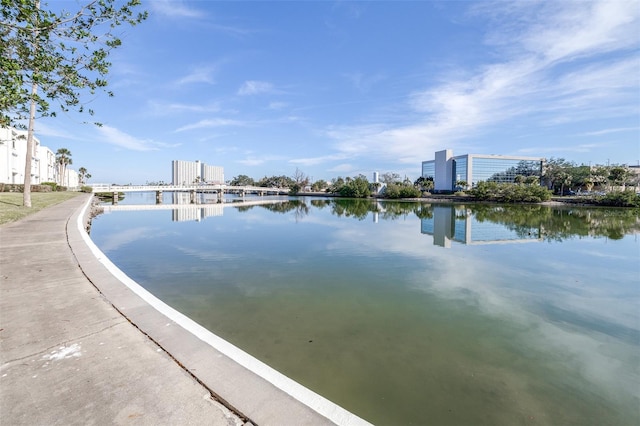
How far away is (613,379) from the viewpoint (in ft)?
13.3

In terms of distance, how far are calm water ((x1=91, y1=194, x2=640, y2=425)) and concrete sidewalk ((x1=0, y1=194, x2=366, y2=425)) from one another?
1.37 metres

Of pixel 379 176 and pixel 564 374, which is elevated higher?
pixel 379 176

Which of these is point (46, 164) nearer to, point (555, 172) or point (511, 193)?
point (511, 193)

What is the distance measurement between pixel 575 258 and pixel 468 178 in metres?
81.6

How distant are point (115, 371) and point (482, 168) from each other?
100266mm

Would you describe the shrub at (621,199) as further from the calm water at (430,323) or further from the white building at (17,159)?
the white building at (17,159)

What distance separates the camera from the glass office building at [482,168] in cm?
8725

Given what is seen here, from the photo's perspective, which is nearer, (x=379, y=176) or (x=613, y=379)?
(x=613, y=379)

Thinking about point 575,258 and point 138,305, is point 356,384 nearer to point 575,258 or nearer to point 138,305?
point 138,305

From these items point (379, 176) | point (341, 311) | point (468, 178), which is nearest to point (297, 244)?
point (341, 311)

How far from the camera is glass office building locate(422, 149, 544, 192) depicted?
8725cm

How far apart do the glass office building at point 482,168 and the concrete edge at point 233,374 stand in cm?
9103

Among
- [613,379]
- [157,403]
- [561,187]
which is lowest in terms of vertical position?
[613,379]

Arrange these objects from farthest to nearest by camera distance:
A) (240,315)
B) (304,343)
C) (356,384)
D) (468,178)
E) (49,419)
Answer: (468,178) → (240,315) → (304,343) → (356,384) → (49,419)
